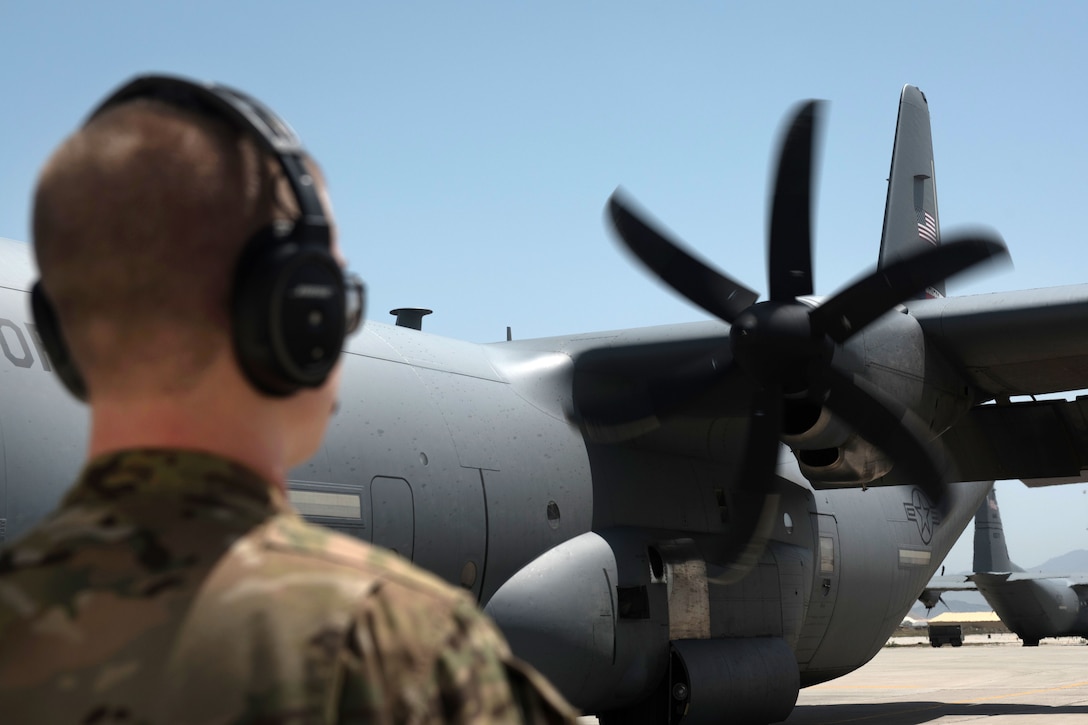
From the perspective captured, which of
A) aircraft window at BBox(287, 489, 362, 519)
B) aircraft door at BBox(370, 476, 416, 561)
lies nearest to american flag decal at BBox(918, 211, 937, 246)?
aircraft door at BBox(370, 476, 416, 561)

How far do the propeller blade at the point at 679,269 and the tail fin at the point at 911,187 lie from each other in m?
5.39

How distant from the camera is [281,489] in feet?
4.73

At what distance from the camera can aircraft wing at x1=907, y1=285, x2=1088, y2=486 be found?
11.4 metres

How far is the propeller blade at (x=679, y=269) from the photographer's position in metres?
11.3

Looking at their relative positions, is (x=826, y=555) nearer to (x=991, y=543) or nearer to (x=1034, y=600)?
(x=1034, y=600)

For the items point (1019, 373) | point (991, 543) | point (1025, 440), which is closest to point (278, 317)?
point (1019, 373)

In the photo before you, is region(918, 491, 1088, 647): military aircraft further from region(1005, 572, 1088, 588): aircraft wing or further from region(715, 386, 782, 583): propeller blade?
region(715, 386, 782, 583): propeller blade

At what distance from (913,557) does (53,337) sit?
1519 centimetres

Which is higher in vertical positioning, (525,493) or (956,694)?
(525,493)

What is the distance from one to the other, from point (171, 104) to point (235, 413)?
Result: 39 centimetres

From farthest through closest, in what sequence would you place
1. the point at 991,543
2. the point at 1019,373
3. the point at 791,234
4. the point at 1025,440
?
the point at 991,543, the point at 1025,440, the point at 1019,373, the point at 791,234

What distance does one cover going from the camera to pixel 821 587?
13812 millimetres

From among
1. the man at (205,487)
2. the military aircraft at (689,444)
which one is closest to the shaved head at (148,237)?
the man at (205,487)

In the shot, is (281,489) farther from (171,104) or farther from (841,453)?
(841,453)
